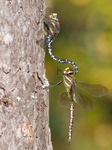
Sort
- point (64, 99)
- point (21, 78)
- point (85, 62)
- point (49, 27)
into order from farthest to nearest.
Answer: point (85, 62) < point (64, 99) < point (49, 27) < point (21, 78)

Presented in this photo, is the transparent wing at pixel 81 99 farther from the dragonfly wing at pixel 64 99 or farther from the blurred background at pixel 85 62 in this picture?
the blurred background at pixel 85 62

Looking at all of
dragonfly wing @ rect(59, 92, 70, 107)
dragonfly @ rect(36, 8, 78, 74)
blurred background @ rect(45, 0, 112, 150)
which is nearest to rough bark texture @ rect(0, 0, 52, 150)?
dragonfly @ rect(36, 8, 78, 74)

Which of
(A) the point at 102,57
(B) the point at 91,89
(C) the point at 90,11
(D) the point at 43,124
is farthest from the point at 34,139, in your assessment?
(C) the point at 90,11

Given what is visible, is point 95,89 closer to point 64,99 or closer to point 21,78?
point 64,99

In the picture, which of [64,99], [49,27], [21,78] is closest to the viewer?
[21,78]

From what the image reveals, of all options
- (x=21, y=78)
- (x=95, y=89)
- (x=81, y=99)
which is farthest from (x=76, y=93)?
(x=21, y=78)

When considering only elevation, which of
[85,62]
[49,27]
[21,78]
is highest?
[49,27]

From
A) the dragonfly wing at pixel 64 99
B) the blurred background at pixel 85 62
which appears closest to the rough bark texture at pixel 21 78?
the dragonfly wing at pixel 64 99

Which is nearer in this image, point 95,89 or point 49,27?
point 49,27
